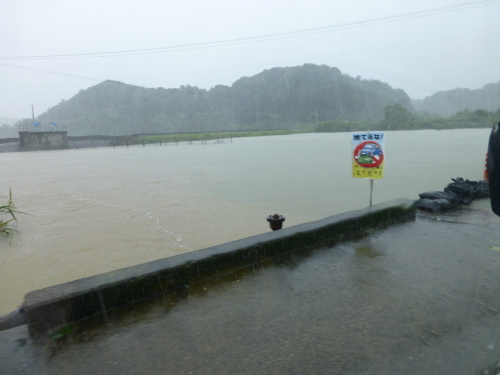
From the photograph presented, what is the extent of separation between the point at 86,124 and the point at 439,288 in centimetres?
9008

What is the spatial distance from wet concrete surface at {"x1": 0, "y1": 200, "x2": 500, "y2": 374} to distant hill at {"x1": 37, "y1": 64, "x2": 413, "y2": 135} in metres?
56.4

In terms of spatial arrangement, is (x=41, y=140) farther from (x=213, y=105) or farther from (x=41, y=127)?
(x=213, y=105)

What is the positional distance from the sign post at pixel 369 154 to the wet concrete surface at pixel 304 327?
1.56 metres

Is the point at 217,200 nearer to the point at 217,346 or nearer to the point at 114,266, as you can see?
the point at 114,266

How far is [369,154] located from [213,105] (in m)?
97.1

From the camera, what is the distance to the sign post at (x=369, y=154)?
4945 mm

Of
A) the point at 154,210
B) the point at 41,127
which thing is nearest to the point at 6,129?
the point at 41,127

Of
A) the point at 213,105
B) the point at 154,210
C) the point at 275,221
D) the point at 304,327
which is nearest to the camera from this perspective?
the point at 304,327

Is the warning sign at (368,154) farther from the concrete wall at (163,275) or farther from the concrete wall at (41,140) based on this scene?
the concrete wall at (41,140)

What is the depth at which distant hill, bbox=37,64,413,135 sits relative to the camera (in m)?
69.2

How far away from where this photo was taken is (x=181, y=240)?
7.28 meters

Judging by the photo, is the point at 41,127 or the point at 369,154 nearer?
the point at 369,154

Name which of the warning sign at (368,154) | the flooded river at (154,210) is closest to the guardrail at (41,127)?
the flooded river at (154,210)

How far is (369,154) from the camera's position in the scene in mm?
5055
